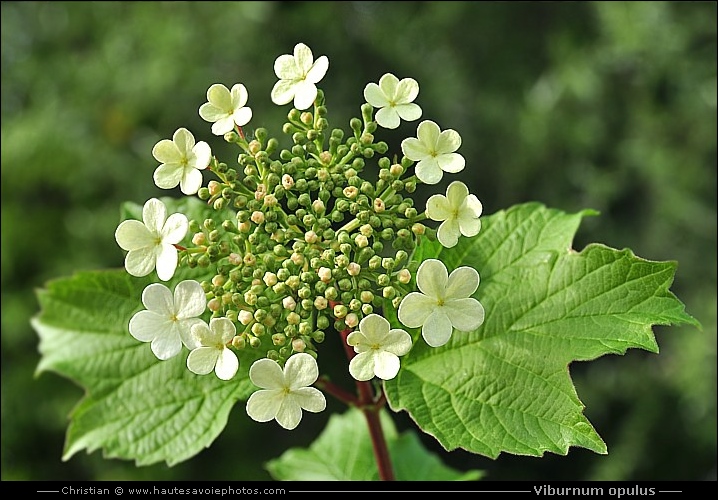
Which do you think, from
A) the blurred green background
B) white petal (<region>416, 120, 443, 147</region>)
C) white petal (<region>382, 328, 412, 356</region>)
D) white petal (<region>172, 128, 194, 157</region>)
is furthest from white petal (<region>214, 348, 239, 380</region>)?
the blurred green background

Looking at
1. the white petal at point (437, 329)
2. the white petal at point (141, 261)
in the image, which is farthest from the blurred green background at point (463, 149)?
the white petal at point (437, 329)

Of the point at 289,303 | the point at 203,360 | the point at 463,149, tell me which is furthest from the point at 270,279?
the point at 463,149

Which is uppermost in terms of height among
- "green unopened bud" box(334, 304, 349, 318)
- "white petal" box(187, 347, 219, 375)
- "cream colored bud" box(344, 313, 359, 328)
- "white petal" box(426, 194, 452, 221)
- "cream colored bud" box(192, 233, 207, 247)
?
"white petal" box(426, 194, 452, 221)

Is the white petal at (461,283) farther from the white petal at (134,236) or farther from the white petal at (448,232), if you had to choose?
the white petal at (134,236)

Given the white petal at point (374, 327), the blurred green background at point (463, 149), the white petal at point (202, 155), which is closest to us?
the white petal at point (374, 327)

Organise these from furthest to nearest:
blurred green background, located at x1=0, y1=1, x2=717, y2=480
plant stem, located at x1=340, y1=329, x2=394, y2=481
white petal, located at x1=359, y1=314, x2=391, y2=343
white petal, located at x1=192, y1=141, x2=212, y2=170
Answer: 1. blurred green background, located at x1=0, y1=1, x2=717, y2=480
2. plant stem, located at x1=340, y1=329, x2=394, y2=481
3. white petal, located at x1=192, y1=141, x2=212, y2=170
4. white petal, located at x1=359, y1=314, x2=391, y2=343

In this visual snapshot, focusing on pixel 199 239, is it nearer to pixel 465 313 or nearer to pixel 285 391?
pixel 285 391

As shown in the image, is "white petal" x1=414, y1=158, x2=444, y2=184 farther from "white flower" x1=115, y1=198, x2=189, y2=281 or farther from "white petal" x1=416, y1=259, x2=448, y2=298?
"white flower" x1=115, y1=198, x2=189, y2=281

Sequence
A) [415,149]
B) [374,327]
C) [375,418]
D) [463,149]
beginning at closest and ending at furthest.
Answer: [374,327] < [415,149] < [375,418] < [463,149]
